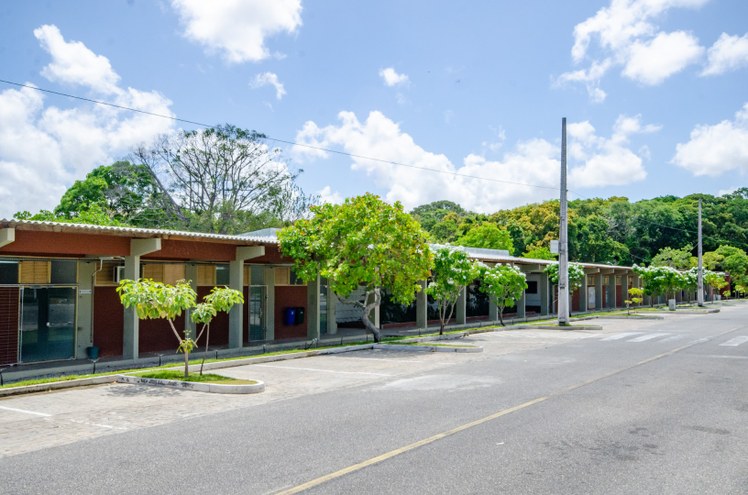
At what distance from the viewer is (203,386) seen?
12906mm

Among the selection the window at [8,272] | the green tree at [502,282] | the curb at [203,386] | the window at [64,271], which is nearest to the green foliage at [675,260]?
the green tree at [502,282]

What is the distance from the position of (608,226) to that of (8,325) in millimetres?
83217

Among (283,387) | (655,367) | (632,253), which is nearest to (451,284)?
(655,367)

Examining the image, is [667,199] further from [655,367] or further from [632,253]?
[655,367]

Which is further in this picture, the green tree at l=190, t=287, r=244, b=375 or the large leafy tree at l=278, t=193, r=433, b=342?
the large leafy tree at l=278, t=193, r=433, b=342

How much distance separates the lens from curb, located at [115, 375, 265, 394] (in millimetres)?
12578

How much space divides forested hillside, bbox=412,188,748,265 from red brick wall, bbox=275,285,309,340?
47.5 meters

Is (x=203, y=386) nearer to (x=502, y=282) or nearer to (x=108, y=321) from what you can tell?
(x=108, y=321)

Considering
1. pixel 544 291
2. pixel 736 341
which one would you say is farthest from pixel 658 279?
pixel 736 341

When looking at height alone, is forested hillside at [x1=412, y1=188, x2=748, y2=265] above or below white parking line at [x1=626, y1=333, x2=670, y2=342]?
above

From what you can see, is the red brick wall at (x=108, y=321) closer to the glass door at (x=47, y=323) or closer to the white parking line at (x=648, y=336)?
the glass door at (x=47, y=323)

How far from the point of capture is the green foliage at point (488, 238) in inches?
2847

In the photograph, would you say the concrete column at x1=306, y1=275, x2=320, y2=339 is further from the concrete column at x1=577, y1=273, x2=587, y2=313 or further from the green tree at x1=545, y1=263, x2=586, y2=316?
the concrete column at x1=577, y1=273, x2=587, y2=313

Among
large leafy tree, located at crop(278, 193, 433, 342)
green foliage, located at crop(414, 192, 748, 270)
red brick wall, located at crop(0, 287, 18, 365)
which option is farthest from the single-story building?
green foliage, located at crop(414, 192, 748, 270)
